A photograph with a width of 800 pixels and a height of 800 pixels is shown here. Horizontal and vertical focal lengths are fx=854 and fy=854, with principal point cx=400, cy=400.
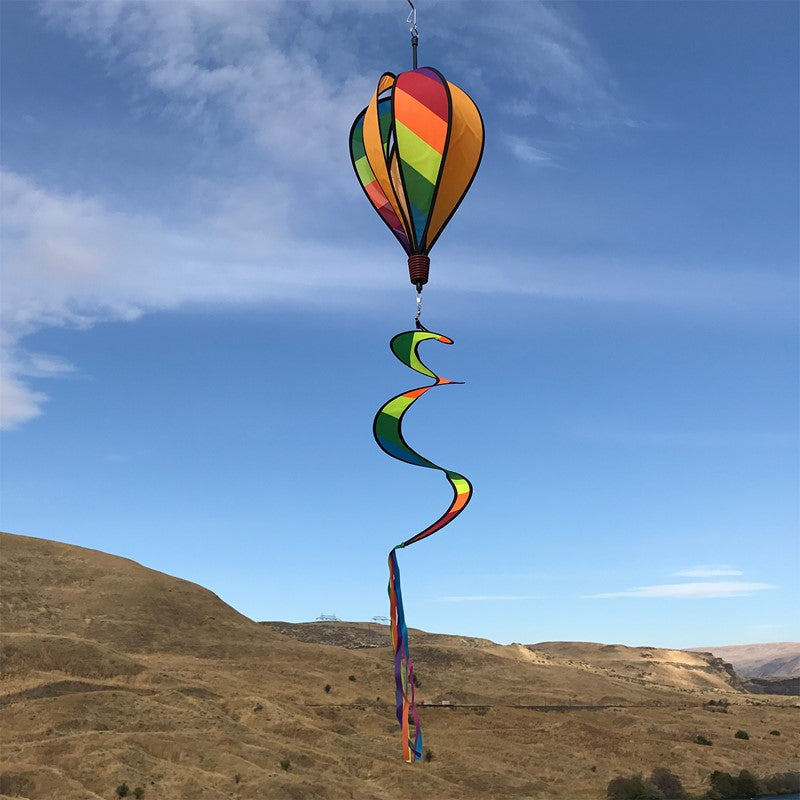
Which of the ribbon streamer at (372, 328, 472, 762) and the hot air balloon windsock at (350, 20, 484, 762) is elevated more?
the hot air balloon windsock at (350, 20, 484, 762)

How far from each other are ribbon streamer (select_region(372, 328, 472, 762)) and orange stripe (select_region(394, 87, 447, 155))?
520cm

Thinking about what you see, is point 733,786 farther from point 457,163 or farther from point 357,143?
point 357,143

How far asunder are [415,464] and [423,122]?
28.2ft

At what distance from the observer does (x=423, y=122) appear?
20.2 m

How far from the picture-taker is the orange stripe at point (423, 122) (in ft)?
66.2

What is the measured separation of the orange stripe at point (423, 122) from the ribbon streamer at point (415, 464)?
5196mm

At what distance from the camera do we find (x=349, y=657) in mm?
71750

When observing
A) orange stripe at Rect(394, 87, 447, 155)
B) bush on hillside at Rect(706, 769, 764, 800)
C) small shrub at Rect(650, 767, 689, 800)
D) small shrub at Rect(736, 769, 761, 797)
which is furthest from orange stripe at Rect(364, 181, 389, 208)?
small shrub at Rect(736, 769, 761, 797)

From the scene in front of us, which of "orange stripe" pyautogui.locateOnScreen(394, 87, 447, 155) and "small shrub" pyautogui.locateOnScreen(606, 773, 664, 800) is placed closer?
"orange stripe" pyautogui.locateOnScreen(394, 87, 447, 155)

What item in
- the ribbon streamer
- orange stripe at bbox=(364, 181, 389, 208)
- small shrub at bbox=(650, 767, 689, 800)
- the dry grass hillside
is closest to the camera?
the ribbon streamer

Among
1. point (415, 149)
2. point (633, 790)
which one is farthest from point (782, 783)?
point (415, 149)

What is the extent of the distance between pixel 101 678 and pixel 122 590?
24999 millimetres

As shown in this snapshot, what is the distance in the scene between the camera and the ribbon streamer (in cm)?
1580

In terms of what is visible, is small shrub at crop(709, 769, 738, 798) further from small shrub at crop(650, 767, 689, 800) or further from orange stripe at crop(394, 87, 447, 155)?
orange stripe at crop(394, 87, 447, 155)
